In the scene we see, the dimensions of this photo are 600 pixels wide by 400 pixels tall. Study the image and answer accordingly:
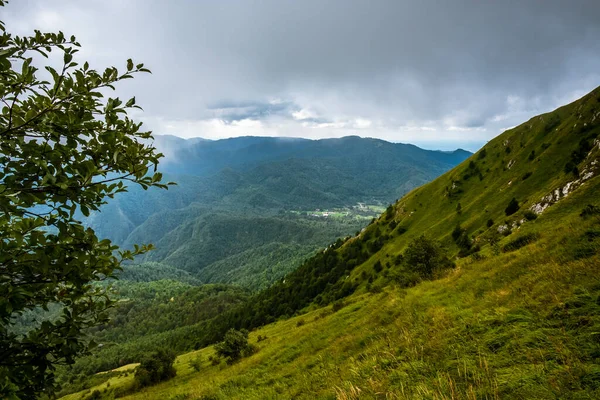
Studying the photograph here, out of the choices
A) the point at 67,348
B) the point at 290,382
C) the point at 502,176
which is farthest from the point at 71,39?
the point at 502,176

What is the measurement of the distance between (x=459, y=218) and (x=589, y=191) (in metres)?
49.8

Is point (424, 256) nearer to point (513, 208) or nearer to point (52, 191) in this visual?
point (513, 208)

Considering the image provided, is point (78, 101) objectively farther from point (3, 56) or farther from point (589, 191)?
point (589, 191)

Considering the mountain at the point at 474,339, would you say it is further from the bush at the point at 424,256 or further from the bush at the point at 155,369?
the bush at the point at 155,369

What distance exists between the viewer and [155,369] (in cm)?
4791

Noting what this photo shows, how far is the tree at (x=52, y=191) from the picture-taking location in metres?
4.31

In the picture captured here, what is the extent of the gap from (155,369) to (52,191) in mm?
56473

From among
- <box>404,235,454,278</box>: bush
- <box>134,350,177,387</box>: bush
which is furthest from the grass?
<box>134,350,177,387</box>: bush

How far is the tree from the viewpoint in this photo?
4.31 m

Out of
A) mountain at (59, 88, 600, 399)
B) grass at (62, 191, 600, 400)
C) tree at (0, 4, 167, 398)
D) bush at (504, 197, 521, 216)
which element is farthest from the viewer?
bush at (504, 197, 521, 216)

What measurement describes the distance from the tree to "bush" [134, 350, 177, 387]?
52.0m

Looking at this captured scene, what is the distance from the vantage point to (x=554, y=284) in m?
9.91

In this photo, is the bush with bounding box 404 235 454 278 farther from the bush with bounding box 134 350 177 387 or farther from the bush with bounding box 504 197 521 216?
the bush with bounding box 134 350 177 387

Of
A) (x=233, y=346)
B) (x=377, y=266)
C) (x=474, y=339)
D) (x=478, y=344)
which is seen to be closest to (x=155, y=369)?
(x=233, y=346)
